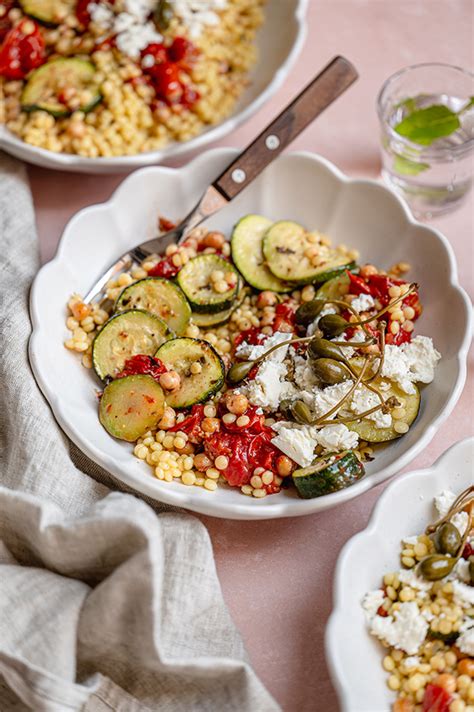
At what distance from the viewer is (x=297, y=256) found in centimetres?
352

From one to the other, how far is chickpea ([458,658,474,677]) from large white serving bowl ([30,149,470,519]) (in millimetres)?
585

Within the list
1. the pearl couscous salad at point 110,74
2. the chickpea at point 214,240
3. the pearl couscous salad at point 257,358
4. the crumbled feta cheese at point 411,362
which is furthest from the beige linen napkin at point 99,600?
the pearl couscous salad at point 110,74

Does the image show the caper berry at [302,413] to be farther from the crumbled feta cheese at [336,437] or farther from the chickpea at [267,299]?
the chickpea at [267,299]

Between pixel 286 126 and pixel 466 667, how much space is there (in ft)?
6.91

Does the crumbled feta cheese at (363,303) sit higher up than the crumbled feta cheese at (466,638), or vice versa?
the crumbled feta cheese at (363,303)

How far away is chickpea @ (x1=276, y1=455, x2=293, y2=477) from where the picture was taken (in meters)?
2.96

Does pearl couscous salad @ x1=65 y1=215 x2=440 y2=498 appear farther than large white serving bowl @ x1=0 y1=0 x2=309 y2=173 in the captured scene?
No

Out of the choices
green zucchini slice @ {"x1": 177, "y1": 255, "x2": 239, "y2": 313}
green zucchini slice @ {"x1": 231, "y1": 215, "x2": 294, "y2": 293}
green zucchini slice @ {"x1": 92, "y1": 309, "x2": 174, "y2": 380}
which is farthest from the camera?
green zucchini slice @ {"x1": 231, "y1": 215, "x2": 294, "y2": 293}

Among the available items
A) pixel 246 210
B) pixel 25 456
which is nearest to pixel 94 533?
pixel 25 456

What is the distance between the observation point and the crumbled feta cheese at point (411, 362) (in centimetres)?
306

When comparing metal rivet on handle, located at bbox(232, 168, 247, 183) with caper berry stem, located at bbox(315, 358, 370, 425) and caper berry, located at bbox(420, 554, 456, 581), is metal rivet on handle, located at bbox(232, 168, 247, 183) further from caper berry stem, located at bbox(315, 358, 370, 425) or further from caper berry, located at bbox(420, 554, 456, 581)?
caper berry, located at bbox(420, 554, 456, 581)

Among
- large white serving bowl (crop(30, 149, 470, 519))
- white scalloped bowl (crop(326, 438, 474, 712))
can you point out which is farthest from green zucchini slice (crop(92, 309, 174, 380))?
white scalloped bowl (crop(326, 438, 474, 712))

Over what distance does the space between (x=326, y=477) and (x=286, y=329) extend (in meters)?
0.71

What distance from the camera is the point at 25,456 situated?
304cm
